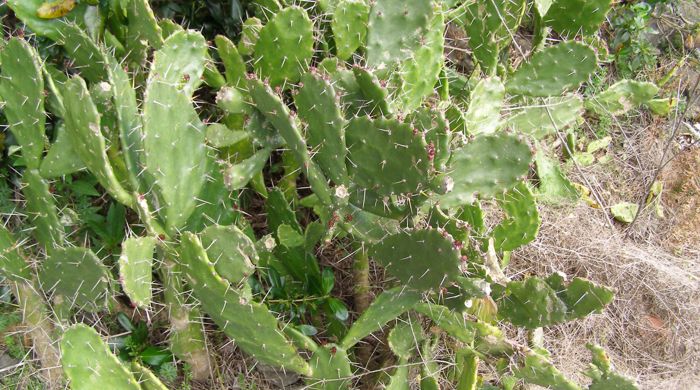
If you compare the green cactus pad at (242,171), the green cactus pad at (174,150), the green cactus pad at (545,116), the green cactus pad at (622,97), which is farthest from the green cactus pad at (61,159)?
the green cactus pad at (622,97)

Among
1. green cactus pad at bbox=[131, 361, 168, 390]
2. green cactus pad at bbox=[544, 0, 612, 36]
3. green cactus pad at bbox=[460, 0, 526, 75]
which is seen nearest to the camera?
green cactus pad at bbox=[131, 361, 168, 390]

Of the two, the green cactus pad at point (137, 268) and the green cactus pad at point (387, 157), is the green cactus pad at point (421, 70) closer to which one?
the green cactus pad at point (387, 157)

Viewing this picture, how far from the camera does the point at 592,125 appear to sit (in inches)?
118

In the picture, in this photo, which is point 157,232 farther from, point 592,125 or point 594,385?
point 592,125

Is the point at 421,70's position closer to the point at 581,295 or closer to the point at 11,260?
the point at 581,295

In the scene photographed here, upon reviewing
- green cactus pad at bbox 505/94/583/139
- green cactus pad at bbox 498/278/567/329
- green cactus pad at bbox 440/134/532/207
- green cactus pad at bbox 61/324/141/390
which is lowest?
green cactus pad at bbox 61/324/141/390

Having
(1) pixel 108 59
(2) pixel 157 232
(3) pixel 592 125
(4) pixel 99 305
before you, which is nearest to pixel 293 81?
Answer: (1) pixel 108 59

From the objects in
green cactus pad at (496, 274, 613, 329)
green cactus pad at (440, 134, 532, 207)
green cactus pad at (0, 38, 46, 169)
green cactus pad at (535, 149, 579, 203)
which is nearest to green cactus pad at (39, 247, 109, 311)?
green cactus pad at (0, 38, 46, 169)

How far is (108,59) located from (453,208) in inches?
40.6

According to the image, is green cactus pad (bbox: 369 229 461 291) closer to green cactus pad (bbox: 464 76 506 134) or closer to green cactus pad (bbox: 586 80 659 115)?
green cactus pad (bbox: 464 76 506 134)

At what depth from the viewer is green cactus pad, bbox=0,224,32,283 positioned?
171 centimetres

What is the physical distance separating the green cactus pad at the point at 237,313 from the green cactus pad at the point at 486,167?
0.58 m

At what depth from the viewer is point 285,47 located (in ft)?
5.90

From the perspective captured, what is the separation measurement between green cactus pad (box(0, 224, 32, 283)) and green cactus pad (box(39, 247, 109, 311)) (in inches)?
2.7
